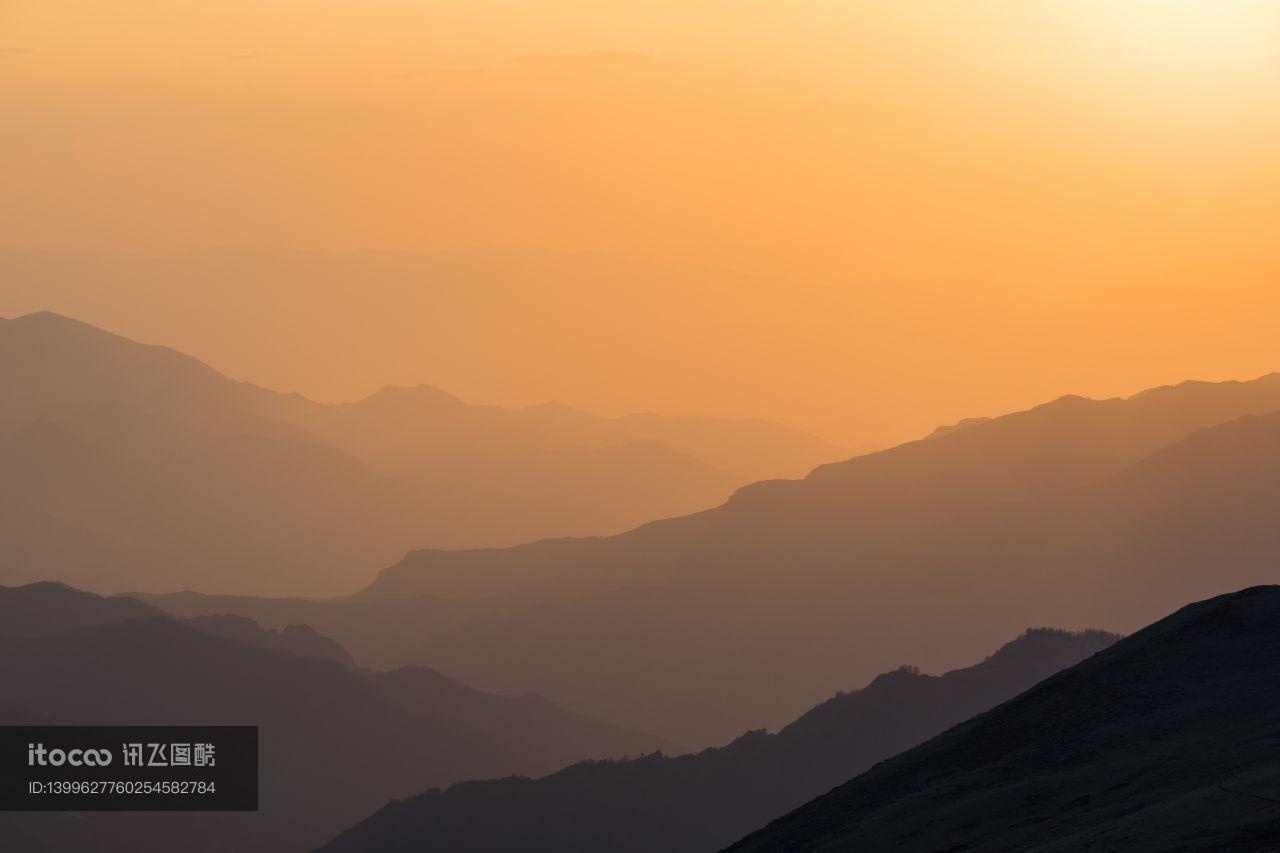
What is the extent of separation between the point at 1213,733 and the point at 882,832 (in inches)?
488

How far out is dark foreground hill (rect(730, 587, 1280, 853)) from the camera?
4428 cm

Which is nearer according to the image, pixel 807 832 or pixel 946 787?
pixel 946 787

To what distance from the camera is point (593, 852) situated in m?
200

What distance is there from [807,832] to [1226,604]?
772 inches

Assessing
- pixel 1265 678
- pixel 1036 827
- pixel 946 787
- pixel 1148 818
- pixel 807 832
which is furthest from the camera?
pixel 807 832

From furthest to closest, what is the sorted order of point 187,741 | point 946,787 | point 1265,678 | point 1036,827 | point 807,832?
point 187,741 < point 807,832 < point 946,787 < point 1265,678 < point 1036,827

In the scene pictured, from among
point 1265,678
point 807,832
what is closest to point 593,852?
point 807,832

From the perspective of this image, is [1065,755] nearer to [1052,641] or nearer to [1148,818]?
[1148,818]

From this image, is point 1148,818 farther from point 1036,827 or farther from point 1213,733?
point 1213,733

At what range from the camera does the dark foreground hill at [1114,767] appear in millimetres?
44281

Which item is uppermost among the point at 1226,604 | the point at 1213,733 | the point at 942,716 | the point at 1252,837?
the point at 942,716

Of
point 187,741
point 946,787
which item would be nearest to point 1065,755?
point 946,787

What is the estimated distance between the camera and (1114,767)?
2158 inches

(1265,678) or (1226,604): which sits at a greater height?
(1226,604)
